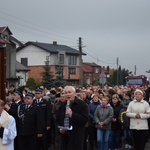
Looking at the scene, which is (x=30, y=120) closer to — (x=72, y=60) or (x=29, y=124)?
(x=29, y=124)

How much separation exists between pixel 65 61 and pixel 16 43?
28321 millimetres

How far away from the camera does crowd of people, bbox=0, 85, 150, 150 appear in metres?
7.46

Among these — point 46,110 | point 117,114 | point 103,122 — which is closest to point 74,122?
point 46,110

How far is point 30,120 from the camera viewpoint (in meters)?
9.46

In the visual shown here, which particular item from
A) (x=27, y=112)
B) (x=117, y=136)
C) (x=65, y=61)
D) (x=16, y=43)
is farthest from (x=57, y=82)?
(x=27, y=112)

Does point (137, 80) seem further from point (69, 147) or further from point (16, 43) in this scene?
point (69, 147)

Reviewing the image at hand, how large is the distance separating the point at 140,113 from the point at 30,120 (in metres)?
3.14

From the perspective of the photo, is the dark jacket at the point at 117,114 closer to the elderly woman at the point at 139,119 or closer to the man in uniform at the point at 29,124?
the elderly woman at the point at 139,119

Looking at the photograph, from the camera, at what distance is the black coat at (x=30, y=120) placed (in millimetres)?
9352

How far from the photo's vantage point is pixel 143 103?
35.0 feet

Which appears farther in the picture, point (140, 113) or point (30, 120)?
point (140, 113)

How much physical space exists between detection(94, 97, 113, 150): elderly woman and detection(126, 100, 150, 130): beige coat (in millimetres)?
1023

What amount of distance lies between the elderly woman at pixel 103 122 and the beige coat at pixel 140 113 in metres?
1.02

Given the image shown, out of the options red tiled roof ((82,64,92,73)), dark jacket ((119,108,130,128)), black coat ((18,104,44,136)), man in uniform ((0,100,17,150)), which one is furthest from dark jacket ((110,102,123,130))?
red tiled roof ((82,64,92,73))
